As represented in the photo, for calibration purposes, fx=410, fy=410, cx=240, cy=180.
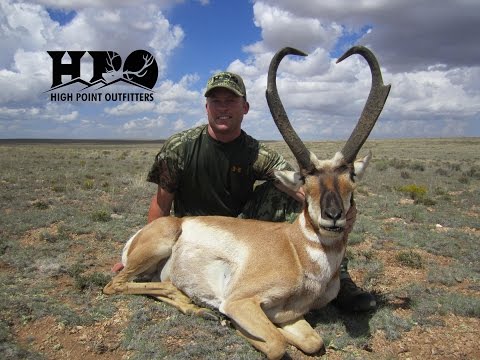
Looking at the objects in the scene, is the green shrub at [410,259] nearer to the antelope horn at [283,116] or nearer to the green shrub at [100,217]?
the antelope horn at [283,116]

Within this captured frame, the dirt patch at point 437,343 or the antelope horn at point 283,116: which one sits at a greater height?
the antelope horn at point 283,116

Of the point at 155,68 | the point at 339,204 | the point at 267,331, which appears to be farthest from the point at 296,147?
the point at 155,68

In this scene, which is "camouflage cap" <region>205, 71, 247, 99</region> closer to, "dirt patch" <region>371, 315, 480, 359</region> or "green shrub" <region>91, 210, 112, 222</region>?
"dirt patch" <region>371, 315, 480, 359</region>

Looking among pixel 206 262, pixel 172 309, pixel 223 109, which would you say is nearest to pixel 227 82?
pixel 223 109

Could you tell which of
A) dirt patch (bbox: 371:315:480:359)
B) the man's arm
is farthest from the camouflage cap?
dirt patch (bbox: 371:315:480:359)

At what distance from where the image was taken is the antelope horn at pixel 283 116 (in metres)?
5.05

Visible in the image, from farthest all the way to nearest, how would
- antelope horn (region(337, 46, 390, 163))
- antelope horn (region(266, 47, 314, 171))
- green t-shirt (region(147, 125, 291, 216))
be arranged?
green t-shirt (region(147, 125, 291, 216)) < antelope horn (region(266, 47, 314, 171)) < antelope horn (region(337, 46, 390, 163))

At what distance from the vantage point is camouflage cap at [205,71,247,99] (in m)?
6.59

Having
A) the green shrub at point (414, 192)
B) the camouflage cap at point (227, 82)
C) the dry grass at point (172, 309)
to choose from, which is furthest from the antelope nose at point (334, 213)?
the green shrub at point (414, 192)

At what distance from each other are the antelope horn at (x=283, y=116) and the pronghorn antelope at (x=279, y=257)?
1 centimetres

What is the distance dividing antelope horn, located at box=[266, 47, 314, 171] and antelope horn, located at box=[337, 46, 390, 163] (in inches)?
19.9

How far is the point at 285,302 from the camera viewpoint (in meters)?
5.07

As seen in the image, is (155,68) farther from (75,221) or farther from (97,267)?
(97,267)

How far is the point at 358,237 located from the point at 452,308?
3.99 metres
